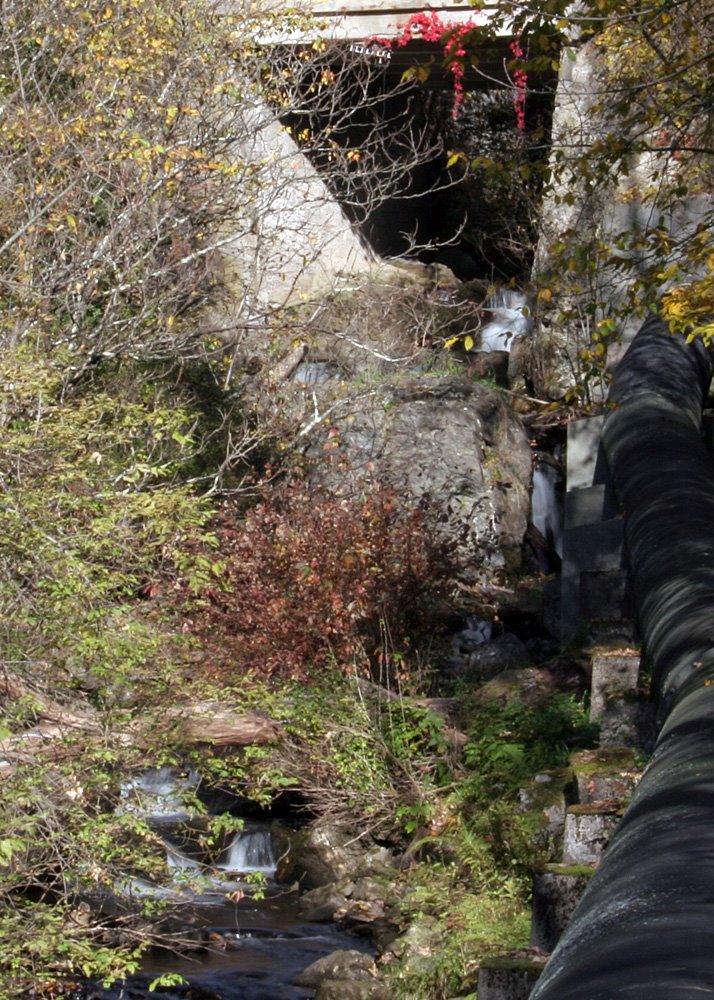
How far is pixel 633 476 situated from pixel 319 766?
3778 millimetres

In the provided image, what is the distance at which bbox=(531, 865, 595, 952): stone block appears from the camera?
4379 mm

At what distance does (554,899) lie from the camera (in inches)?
177

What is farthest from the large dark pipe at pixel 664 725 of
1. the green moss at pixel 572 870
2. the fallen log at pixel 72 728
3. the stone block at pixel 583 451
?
the fallen log at pixel 72 728

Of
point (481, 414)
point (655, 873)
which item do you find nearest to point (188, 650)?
point (481, 414)

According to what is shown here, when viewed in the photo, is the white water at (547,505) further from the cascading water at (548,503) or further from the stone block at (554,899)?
the stone block at (554,899)

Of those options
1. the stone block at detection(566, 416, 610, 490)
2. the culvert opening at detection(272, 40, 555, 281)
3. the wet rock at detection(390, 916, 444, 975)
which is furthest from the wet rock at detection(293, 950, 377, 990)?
the culvert opening at detection(272, 40, 555, 281)

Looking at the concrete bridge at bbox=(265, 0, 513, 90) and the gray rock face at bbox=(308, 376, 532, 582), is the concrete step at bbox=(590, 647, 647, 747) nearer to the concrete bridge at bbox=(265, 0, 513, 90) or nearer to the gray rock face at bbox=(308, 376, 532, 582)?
the gray rock face at bbox=(308, 376, 532, 582)

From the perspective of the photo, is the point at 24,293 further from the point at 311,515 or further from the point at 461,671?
the point at 461,671

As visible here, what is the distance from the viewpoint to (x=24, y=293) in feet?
27.5

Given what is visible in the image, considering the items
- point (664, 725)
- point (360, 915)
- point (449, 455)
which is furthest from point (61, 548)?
point (449, 455)

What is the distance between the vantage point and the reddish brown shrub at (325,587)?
1042 cm

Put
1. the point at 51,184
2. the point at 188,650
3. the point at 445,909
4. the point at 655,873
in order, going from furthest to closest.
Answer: the point at 51,184 < the point at 188,650 < the point at 445,909 < the point at 655,873

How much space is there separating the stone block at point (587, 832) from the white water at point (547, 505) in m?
9.69

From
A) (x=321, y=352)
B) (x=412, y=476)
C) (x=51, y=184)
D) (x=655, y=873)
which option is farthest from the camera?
(x=321, y=352)
